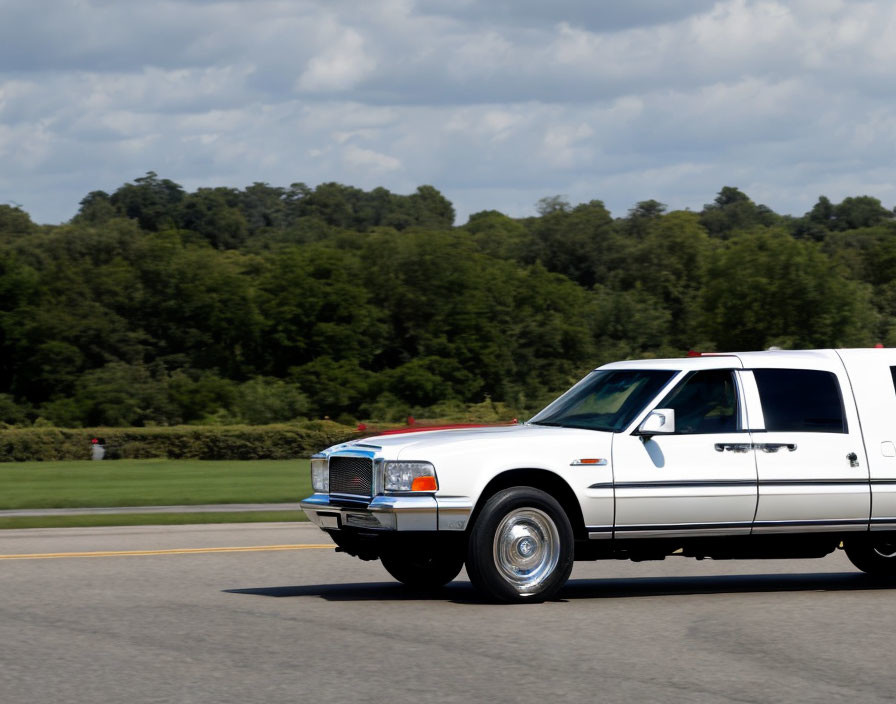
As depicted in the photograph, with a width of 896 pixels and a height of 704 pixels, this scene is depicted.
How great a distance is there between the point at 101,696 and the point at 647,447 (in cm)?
510

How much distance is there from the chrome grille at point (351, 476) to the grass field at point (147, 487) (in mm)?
9712

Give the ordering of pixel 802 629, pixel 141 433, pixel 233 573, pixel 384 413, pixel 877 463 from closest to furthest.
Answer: pixel 802 629 < pixel 877 463 < pixel 233 573 < pixel 141 433 < pixel 384 413

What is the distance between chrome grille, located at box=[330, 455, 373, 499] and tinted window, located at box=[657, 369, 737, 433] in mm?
2337

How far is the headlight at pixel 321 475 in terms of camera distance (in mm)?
11375

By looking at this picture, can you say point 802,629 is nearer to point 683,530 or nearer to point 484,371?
point 683,530

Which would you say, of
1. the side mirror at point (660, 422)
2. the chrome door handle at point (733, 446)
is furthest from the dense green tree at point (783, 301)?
the side mirror at point (660, 422)

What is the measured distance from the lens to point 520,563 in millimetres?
10680

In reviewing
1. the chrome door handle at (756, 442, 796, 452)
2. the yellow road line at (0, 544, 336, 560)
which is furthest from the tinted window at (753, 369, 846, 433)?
the yellow road line at (0, 544, 336, 560)

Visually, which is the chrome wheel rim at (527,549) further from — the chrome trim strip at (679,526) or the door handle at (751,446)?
the door handle at (751,446)

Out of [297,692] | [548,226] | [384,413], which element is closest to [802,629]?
[297,692]

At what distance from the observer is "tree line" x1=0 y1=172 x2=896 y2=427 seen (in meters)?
68.6

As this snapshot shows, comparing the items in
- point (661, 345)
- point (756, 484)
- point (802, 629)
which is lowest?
point (802, 629)

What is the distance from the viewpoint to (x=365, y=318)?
249ft

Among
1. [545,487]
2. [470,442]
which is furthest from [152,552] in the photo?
[545,487]
